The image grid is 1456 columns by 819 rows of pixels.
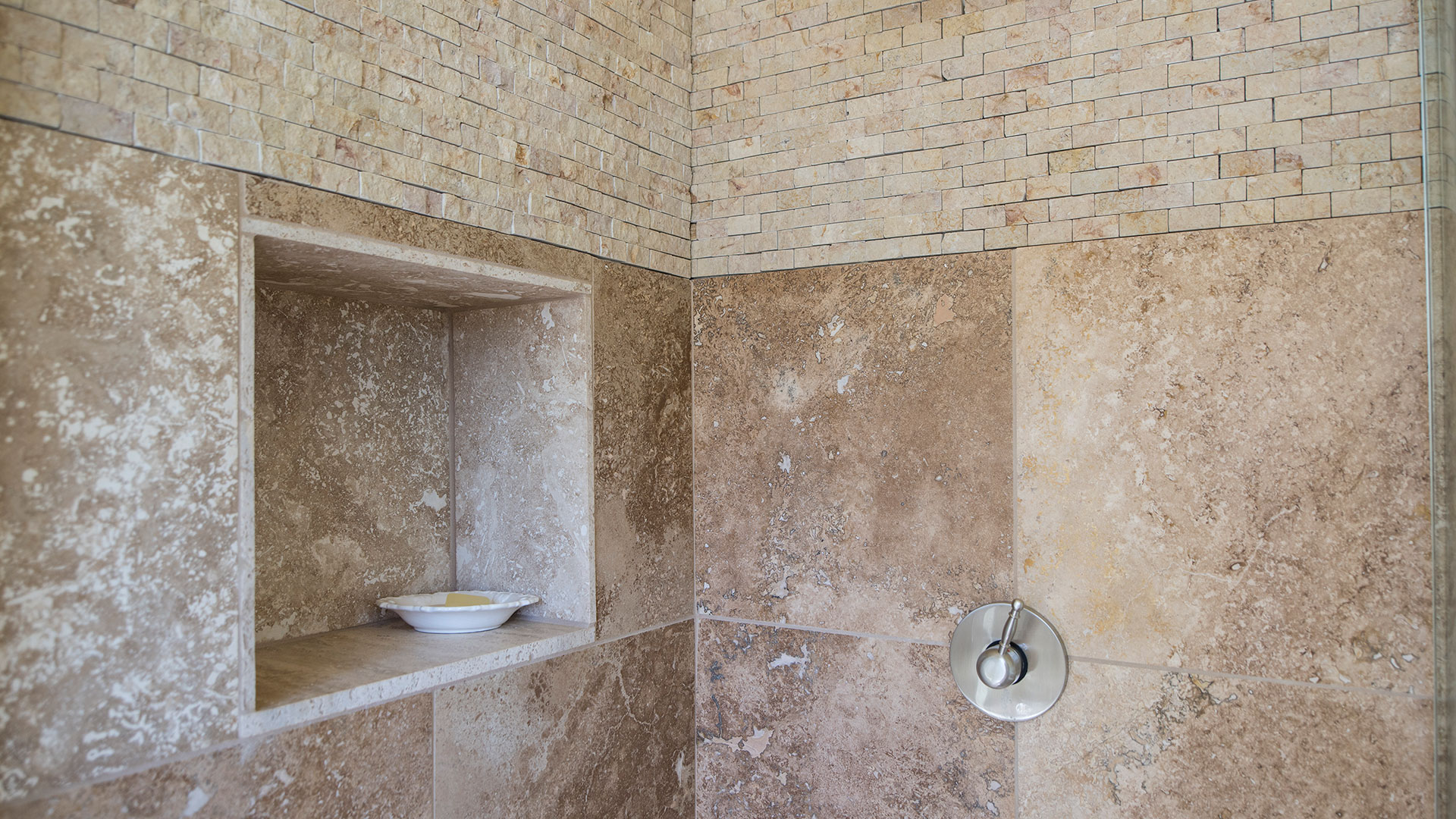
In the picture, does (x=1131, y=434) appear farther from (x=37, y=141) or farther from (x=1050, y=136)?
(x=37, y=141)

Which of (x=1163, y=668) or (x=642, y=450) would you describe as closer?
(x=1163, y=668)

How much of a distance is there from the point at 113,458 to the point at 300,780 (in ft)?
1.30

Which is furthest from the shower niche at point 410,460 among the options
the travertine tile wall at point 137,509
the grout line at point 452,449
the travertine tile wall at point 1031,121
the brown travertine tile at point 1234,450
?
the brown travertine tile at point 1234,450

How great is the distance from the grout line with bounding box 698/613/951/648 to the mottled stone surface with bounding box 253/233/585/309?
2.04 feet

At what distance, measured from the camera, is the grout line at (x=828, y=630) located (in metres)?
1.37

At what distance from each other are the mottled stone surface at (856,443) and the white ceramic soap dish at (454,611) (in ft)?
1.24

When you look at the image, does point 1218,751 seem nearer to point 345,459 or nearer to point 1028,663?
point 1028,663

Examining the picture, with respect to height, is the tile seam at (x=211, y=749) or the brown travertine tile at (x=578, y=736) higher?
the tile seam at (x=211, y=749)

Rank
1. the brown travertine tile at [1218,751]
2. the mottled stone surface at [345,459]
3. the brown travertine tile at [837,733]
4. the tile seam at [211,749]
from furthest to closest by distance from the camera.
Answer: the brown travertine tile at [837,733] < the mottled stone surface at [345,459] < the brown travertine tile at [1218,751] < the tile seam at [211,749]

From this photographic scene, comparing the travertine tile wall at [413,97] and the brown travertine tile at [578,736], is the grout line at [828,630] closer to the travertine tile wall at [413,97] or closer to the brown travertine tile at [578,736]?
the brown travertine tile at [578,736]

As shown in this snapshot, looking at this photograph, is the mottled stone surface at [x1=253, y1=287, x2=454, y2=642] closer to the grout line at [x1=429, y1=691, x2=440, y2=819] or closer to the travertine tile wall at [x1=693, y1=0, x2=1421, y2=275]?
the grout line at [x1=429, y1=691, x2=440, y2=819]

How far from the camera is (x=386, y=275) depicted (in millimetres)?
1157

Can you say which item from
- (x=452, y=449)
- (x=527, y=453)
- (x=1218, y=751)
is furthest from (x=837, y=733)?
(x=452, y=449)

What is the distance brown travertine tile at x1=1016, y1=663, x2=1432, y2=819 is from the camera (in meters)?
1.09
